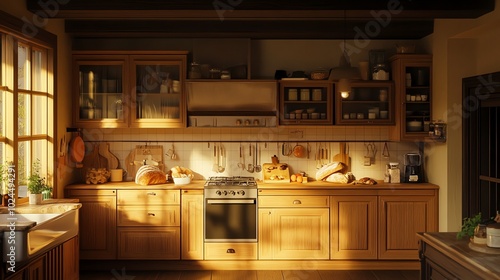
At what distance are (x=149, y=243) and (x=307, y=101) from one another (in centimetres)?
225

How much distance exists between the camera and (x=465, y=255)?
10.1 feet

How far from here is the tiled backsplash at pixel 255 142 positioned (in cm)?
630

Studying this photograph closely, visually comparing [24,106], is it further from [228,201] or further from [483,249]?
[483,249]

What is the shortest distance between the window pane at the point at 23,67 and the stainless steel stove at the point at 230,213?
201 centimetres

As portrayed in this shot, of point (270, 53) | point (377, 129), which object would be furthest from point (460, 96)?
point (270, 53)

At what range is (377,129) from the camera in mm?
6324

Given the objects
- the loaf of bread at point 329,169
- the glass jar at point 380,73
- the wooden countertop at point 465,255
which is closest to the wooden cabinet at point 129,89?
the loaf of bread at point 329,169

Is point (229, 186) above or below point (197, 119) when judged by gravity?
below

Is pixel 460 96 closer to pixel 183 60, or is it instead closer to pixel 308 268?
pixel 308 268

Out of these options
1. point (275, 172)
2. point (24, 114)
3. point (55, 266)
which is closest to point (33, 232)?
point (55, 266)

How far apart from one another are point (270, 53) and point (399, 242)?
250 centimetres

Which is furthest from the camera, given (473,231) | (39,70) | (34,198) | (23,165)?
(39,70)

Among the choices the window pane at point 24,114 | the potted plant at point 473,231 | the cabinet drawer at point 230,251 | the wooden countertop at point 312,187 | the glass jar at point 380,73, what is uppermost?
the glass jar at point 380,73

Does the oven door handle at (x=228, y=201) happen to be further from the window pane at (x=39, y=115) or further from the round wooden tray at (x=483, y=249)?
the round wooden tray at (x=483, y=249)
